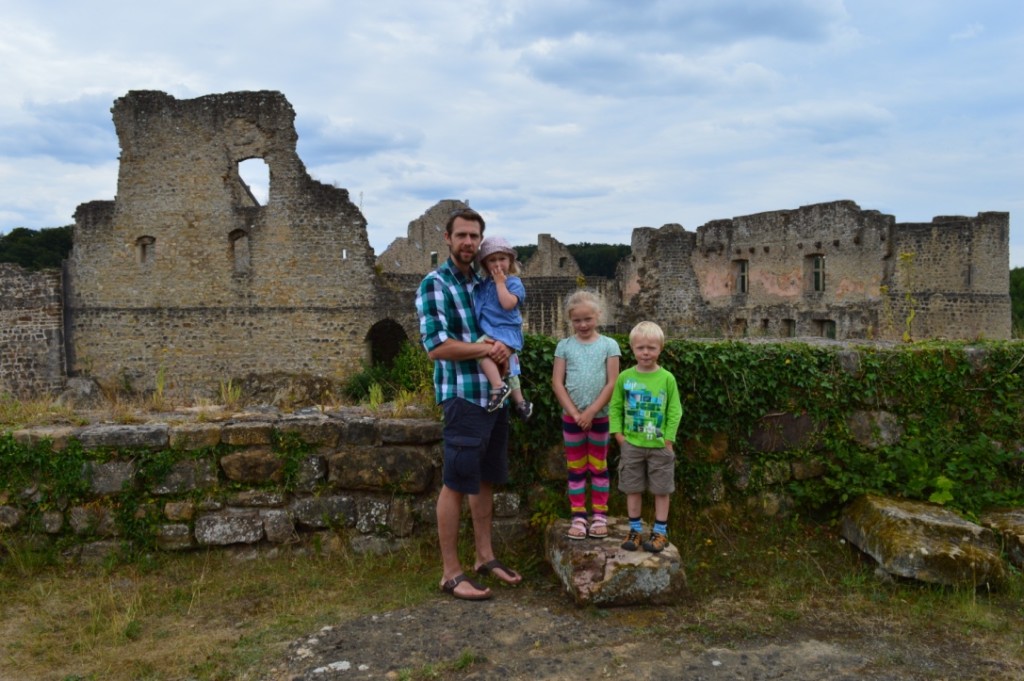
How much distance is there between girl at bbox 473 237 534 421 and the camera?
4125 mm

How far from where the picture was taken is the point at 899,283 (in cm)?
2302

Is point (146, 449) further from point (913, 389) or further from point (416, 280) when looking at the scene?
point (416, 280)

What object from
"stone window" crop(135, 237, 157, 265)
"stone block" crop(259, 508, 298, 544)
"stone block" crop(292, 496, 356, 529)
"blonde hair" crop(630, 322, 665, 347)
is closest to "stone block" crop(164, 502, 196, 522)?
"stone block" crop(259, 508, 298, 544)

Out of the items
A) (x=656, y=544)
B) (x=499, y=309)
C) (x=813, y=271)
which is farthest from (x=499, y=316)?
(x=813, y=271)

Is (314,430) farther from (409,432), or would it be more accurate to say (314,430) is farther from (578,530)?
(578,530)

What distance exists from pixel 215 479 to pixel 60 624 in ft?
3.92

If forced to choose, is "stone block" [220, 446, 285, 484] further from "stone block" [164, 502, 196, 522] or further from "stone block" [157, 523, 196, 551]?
"stone block" [157, 523, 196, 551]

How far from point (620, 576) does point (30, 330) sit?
1893 cm

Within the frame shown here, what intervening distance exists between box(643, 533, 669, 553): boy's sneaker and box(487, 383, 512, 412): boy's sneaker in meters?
1.15

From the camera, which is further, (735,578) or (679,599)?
(735,578)

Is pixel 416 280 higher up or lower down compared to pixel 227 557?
higher up

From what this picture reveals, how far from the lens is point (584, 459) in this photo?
Answer: 4.54 m

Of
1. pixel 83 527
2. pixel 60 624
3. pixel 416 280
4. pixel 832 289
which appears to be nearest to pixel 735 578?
pixel 60 624

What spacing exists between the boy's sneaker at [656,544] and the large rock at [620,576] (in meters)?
0.03
